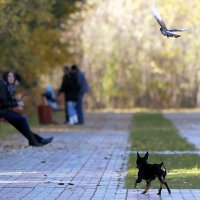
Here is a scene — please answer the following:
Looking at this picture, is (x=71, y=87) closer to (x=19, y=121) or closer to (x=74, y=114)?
(x=74, y=114)

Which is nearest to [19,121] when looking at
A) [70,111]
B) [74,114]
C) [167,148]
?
[167,148]

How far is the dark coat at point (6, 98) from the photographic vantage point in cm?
1702

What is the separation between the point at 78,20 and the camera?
1346 inches

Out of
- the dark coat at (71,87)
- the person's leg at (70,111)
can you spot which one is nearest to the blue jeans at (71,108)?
the person's leg at (70,111)

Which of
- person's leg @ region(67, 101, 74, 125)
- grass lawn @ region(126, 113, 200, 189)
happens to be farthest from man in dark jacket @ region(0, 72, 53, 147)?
person's leg @ region(67, 101, 74, 125)

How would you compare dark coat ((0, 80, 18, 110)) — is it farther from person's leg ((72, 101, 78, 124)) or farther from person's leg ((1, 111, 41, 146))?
person's leg ((72, 101, 78, 124))

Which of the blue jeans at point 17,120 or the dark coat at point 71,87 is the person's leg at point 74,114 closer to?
the dark coat at point 71,87

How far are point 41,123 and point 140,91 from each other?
1616cm

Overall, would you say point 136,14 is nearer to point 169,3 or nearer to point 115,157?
point 169,3

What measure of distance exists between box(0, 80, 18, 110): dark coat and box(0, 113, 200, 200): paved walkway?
3.21ft

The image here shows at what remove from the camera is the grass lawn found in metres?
11.7

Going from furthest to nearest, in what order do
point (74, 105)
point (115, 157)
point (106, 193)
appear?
point (74, 105)
point (115, 157)
point (106, 193)

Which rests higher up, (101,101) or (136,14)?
(136,14)

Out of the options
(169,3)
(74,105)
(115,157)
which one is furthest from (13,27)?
(169,3)
